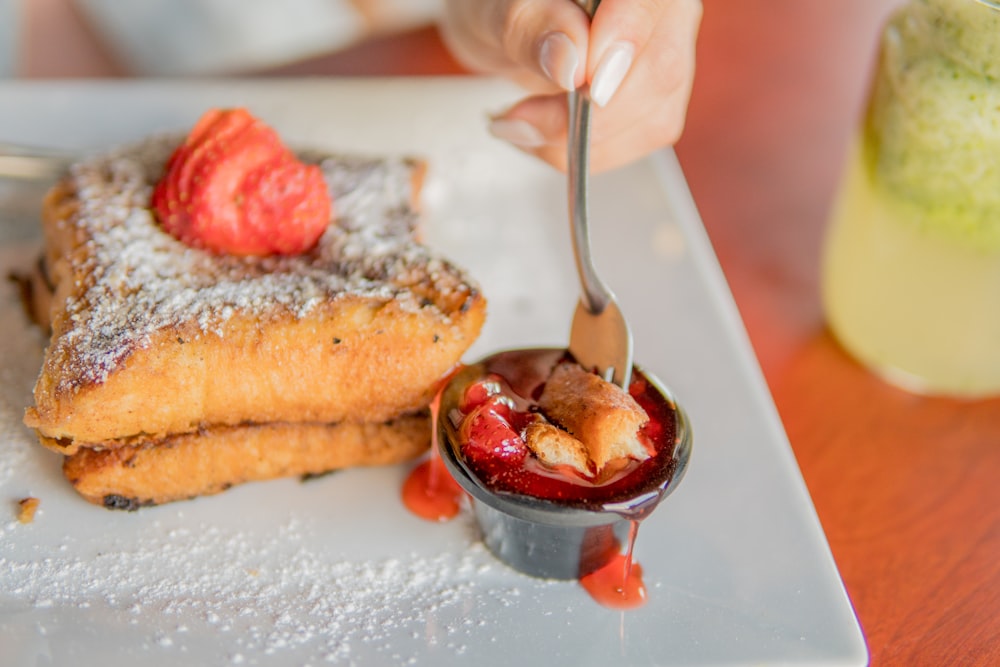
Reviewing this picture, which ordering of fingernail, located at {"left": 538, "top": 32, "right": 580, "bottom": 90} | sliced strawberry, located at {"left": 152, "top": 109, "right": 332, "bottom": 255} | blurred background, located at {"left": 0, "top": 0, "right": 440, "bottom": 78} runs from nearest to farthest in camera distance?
fingernail, located at {"left": 538, "top": 32, "right": 580, "bottom": 90}, sliced strawberry, located at {"left": 152, "top": 109, "right": 332, "bottom": 255}, blurred background, located at {"left": 0, "top": 0, "right": 440, "bottom": 78}

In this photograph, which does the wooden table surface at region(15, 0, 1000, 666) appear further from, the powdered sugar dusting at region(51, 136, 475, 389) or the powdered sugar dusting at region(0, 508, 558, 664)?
the powdered sugar dusting at region(51, 136, 475, 389)

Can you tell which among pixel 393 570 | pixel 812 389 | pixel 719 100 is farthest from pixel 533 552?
pixel 719 100

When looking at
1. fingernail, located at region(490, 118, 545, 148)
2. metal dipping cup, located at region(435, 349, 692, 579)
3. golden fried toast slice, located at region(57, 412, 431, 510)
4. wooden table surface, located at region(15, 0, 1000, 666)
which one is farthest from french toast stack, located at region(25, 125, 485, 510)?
wooden table surface, located at region(15, 0, 1000, 666)

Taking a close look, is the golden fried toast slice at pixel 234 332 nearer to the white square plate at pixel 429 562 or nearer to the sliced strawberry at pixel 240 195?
the sliced strawberry at pixel 240 195

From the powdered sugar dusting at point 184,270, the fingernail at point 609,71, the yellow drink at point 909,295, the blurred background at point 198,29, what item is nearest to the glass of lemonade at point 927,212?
the yellow drink at point 909,295

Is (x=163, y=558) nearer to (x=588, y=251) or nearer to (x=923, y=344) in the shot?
(x=588, y=251)

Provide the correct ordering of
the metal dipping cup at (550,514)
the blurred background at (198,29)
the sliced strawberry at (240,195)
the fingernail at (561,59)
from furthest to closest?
the blurred background at (198,29) < the sliced strawberry at (240,195) < the fingernail at (561,59) < the metal dipping cup at (550,514)
